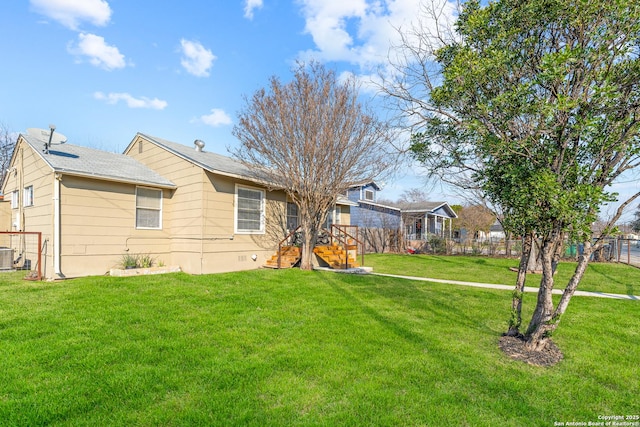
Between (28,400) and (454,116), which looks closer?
(28,400)

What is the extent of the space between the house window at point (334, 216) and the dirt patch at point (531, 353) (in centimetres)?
1007

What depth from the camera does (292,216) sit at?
1240 centimetres

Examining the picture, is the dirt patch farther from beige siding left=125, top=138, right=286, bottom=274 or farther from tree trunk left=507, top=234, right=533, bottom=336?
beige siding left=125, top=138, right=286, bottom=274

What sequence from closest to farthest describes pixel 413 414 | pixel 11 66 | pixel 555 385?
1. pixel 413 414
2. pixel 555 385
3. pixel 11 66

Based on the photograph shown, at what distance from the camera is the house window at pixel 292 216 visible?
1220 cm

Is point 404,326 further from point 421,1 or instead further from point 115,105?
point 115,105

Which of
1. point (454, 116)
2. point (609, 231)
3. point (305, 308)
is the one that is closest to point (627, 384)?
point (609, 231)

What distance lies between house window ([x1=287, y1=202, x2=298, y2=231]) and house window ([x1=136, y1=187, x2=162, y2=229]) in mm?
4230

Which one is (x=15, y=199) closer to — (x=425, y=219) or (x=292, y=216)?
(x=292, y=216)

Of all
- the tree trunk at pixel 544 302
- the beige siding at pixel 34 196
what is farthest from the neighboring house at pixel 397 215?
the tree trunk at pixel 544 302

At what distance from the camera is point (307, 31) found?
1053 cm

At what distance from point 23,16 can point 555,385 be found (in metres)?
14.2

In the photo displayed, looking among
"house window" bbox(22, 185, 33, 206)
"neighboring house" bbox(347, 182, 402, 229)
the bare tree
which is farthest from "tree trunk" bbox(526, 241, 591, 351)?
"neighboring house" bbox(347, 182, 402, 229)

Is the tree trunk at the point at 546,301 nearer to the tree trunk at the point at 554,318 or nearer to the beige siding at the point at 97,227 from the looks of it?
the tree trunk at the point at 554,318
